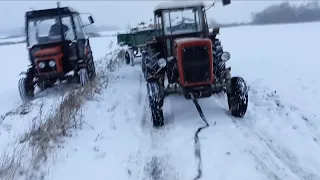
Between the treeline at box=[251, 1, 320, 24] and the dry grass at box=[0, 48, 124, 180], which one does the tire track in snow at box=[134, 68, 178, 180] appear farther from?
the treeline at box=[251, 1, 320, 24]

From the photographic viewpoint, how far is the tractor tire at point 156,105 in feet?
21.6

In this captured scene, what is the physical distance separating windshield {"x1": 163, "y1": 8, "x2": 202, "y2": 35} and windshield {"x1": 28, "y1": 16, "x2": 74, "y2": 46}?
3441mm

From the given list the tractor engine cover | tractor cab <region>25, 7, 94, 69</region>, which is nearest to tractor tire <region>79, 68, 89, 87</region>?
tractor cab <region>25, 7, 94, 69</region>

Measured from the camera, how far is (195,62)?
6758 mm

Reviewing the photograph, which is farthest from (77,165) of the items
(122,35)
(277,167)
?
(122,35)

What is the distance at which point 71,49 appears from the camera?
1028 centimetres

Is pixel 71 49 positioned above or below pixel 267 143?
above

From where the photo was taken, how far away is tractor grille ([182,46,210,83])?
6.73 metres

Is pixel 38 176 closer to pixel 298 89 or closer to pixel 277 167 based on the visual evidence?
pixel 277 167

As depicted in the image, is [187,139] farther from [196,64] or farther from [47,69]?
[47,69]

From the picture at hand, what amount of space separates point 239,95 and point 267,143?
1445 millimetres

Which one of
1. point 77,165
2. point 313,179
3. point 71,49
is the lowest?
point 313,179

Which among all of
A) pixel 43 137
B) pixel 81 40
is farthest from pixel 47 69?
pixel 43 137

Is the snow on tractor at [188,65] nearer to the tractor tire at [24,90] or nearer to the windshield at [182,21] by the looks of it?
the windshield at [182,21]
